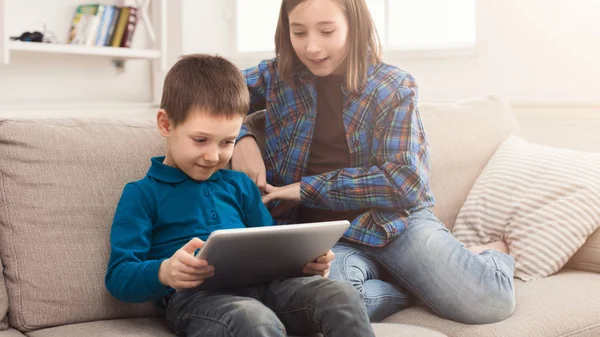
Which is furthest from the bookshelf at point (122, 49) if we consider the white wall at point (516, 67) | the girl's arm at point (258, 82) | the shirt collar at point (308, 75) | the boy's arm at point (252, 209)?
the boy's arm at point (252, 209)

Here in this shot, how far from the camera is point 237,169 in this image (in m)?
1.83

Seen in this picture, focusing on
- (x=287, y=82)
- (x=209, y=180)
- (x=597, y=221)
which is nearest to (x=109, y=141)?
(x=209, y=180)

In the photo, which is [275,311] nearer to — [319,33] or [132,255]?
[132,255]

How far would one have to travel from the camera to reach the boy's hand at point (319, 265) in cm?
149

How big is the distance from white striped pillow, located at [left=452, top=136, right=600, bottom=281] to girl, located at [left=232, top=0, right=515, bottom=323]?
83 millimetres

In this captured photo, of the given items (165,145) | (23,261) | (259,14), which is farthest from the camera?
(259,14)

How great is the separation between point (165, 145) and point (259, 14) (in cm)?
274

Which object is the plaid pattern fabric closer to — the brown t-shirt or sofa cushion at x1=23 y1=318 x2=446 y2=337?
the brown t-shirt

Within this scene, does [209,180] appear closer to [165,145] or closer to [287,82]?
[165,145]

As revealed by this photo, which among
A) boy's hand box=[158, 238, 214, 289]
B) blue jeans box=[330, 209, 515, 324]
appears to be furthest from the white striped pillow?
boy's hand box=[158, 238, 214, 289]

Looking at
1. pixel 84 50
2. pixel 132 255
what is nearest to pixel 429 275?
pixel 132 255

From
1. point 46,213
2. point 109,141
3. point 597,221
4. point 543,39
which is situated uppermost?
point 543,39

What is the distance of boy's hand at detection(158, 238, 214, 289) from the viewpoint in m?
1.30

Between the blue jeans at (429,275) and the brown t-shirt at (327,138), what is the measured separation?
0.19 meters
